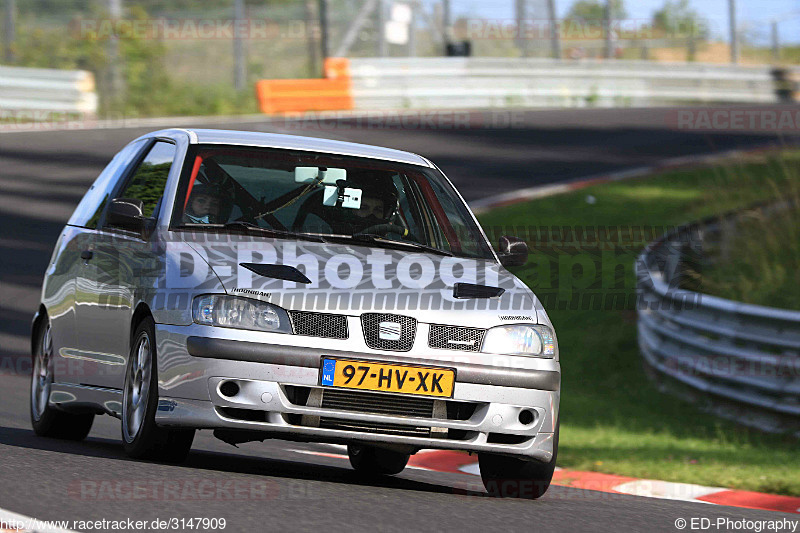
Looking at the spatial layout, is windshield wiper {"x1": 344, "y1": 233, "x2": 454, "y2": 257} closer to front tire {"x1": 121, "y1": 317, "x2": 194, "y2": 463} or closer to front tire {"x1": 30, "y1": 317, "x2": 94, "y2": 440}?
front tire {"x1": 121, "y1": 317, "x2": 194, "y2": 463}

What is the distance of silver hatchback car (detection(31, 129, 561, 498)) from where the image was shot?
5.96 metres

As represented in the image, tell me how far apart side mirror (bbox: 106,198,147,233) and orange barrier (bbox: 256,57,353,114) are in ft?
64.9

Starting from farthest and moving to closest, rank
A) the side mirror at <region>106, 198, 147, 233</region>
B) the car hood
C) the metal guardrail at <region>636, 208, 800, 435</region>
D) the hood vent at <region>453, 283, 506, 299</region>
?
the metal guardrail at <region>636, 208, 800, 435</region> → the side mirror at <region>106, 198, 147, 233</region> → the hood vent at <region>453, 283, 506, 299</region> → the car hood

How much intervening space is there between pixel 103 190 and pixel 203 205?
51.4 inches

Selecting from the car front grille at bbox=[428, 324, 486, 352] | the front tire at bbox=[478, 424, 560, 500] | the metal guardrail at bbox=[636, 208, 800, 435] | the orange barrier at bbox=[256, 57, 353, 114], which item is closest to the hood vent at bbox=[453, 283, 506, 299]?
the car front grille at bbox=[428, 324, 486, 352]

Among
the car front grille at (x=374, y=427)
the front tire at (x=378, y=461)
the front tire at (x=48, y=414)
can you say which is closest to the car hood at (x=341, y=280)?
the car front grille at (x=374, y=427)

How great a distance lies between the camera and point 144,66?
29516mm

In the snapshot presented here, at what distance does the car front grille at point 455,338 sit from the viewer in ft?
20.0

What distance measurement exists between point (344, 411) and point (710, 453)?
464 centimetres

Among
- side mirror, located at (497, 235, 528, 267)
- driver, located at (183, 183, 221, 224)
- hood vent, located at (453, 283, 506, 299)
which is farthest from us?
side mirror, located at (497, 235, 528, 267)

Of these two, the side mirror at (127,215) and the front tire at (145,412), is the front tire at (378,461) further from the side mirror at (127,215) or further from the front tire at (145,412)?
the side mirror at (127,215)

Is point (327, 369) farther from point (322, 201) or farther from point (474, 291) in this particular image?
point (322, 201)

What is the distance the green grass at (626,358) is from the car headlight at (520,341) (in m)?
2.88

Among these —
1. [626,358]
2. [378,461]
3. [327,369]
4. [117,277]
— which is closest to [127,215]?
[117,277]
